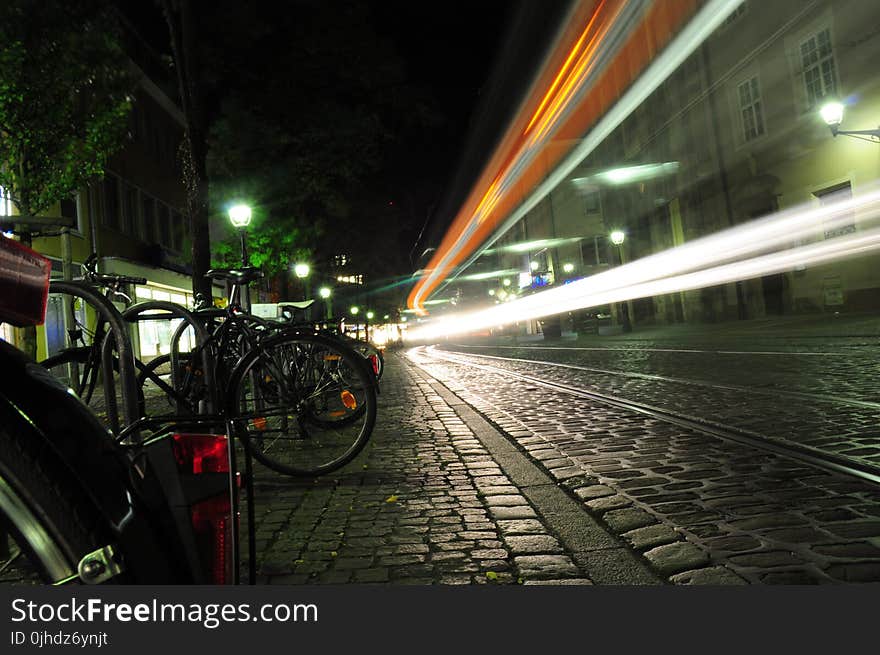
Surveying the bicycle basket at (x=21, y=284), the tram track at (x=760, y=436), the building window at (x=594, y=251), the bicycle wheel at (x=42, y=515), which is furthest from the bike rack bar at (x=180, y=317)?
the building window at (x=594, y=251)

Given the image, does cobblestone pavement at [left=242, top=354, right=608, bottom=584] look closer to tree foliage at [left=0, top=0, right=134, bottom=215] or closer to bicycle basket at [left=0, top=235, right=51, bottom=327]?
bicycle basket at [left=0, top=235, right=51, bottom=327]

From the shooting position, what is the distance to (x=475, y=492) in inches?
189

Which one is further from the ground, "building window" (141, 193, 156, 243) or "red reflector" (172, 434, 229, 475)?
"building window" (141, 193, 156, 243)

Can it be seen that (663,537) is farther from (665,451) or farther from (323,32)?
(323,32)

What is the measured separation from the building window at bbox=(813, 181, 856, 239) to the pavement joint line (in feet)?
A: 64.8

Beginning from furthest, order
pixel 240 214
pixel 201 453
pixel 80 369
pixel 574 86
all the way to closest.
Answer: pixel 574 86, pixel 240 214, pixel 80 369, pixel 201 453

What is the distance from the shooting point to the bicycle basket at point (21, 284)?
159 cm

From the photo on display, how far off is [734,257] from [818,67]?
7288mm

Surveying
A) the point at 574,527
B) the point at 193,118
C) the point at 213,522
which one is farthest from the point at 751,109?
the point at 213,522

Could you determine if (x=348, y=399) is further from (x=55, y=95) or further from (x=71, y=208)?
(x=71, y=208)

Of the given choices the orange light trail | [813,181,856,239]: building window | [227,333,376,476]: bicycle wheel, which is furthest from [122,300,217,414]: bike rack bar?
[813,181,856,239]: building window

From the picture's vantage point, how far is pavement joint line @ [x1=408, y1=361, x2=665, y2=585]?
3080mm

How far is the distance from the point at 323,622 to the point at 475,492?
3.16 meters

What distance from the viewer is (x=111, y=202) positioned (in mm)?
24797
